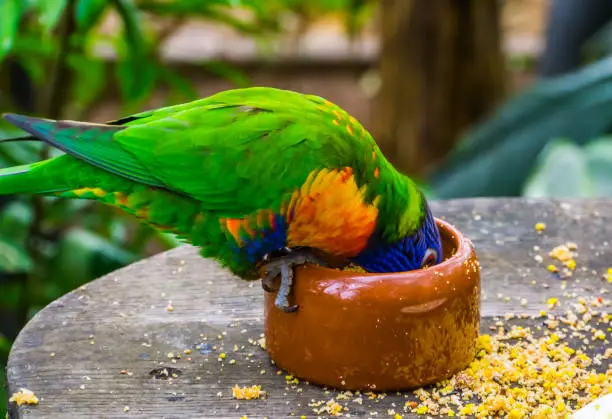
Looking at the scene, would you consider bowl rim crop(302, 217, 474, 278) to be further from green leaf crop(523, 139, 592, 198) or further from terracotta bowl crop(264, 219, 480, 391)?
green leaf crop(523, 139, 592, 198)

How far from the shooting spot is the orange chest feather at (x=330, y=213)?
1.72m

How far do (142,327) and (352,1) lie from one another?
3237mm

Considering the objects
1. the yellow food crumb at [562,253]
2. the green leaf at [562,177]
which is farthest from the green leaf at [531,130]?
the yellow food crumb at [562,253]

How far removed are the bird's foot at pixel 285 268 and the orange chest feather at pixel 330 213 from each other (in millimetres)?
28

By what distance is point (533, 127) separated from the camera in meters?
3.89

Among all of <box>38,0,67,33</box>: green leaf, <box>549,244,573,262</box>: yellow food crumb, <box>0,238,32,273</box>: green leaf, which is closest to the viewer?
<box>549,244,573,262</box>: yellow food crumb

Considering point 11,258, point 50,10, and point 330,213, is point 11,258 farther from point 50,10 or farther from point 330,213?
point 330,213

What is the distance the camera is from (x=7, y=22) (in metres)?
2.50

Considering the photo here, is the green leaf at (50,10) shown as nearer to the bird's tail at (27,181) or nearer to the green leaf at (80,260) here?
the bird's tail at (27,181)

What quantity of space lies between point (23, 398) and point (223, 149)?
23.5 inches

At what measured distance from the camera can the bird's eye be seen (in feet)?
5.94

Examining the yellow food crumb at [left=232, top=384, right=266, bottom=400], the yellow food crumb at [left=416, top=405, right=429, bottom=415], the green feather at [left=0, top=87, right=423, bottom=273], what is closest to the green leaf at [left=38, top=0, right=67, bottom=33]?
the green feather at [left=0, top=87, right=423, bottom=273]

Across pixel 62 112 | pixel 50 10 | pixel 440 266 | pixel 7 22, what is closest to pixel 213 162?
pixel 440 266

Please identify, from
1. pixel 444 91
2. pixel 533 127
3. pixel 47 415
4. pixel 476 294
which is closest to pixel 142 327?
pixel 47 415
